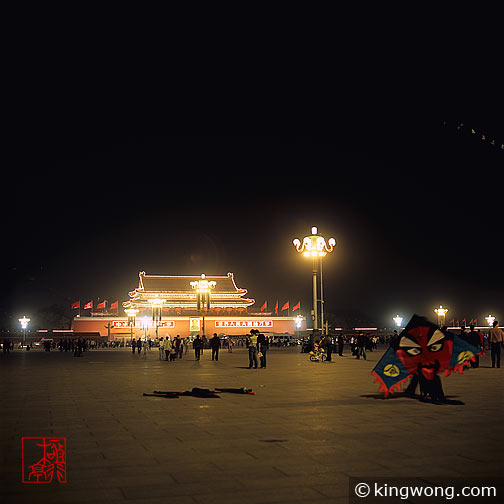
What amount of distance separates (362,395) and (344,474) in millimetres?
7950

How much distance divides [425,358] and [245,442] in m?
5.70

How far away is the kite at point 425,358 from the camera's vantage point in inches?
480

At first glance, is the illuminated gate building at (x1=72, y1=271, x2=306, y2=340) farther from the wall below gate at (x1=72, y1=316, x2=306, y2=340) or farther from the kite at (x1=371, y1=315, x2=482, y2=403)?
the kite at (x1=371, y1=315, x2=482, y2=403)

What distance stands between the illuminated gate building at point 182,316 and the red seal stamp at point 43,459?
250ft

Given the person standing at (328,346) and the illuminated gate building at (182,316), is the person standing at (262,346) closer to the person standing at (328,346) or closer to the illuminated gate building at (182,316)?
the person standing at (328,346)

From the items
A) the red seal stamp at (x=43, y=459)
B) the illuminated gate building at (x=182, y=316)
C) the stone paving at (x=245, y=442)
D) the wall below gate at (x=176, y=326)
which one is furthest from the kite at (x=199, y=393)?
the wall below gate at (x=176, y=326)

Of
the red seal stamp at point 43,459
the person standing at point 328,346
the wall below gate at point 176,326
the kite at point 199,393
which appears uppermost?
the wall below gate at point 176,326

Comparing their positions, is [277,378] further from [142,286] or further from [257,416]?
[142,286]

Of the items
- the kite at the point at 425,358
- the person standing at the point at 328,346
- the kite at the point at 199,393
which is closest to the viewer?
the kite at the point at 425,358

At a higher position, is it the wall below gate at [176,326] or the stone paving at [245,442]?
the wall below gate at [176,326]

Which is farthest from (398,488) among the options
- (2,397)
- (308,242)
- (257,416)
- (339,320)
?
(339,320)

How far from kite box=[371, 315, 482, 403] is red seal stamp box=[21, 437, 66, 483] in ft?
23.1

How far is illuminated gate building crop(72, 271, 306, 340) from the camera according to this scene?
8706cm

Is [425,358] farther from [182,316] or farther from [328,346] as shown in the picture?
[182,316]
